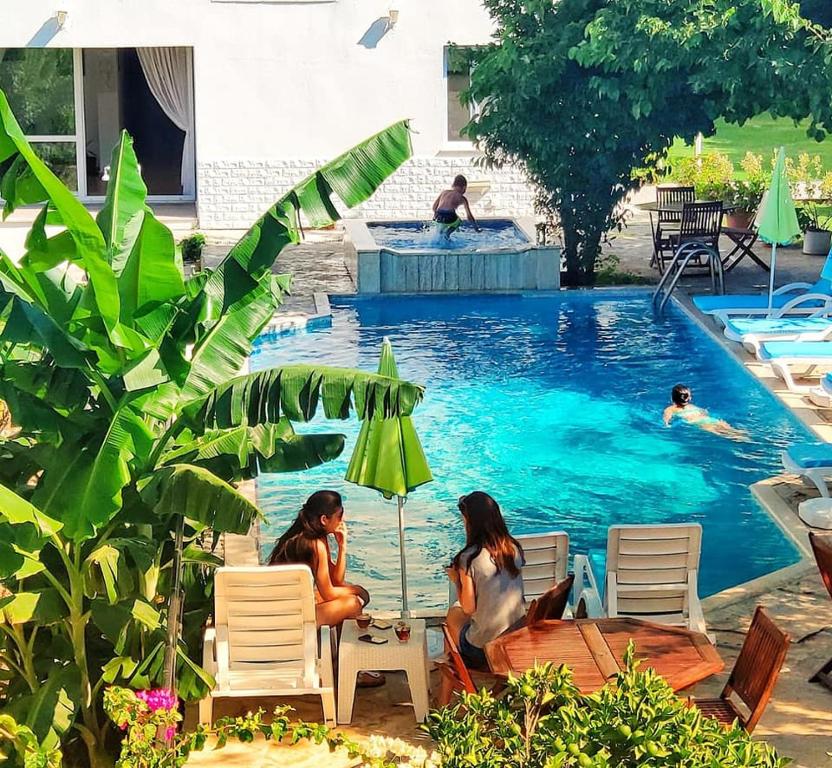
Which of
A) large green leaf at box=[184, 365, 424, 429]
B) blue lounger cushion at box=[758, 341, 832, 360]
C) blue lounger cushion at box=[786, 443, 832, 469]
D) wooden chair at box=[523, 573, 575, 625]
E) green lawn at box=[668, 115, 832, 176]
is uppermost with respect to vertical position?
green lawn at box=[668, 115, 832, 176]

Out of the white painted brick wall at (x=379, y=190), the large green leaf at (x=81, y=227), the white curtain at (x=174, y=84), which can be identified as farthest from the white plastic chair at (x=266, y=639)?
the white curtain at (x=174, y=84)

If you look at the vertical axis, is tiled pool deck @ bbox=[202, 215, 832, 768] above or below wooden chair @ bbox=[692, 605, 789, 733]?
below

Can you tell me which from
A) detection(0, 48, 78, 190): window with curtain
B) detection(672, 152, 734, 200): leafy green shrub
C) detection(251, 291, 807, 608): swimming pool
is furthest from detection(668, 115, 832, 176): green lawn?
detection(251, 291, 807, 608): swimming pool

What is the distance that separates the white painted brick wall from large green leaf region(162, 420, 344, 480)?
19.4m

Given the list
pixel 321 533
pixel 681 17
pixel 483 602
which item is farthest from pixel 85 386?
pixel 681 17

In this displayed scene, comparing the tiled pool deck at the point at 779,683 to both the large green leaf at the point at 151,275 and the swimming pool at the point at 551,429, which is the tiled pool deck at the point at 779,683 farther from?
the large green leaf at the point at 151,275

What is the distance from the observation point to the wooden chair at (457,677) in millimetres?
7332

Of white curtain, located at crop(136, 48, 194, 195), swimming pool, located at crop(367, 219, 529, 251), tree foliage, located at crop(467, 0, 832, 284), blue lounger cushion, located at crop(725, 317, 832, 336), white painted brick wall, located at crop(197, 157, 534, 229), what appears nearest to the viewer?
blue lounger cushion, located at crop(725, 317, 832, 336)

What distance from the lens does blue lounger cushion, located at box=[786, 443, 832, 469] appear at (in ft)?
37.9

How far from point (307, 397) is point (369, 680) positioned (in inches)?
94.6

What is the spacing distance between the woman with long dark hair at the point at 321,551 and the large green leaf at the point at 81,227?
1960 mm

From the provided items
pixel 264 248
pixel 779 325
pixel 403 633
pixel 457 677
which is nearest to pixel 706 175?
pixel 779 325

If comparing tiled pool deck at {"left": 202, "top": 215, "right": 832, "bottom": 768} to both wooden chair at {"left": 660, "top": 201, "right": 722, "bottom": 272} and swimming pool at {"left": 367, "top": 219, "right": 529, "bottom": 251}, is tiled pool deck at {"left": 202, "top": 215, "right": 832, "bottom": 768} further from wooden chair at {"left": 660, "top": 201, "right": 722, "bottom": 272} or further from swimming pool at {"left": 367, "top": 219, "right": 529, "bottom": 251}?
swimming pool at {"left": 367, "top": 219, "right": 529, "bottom": 251}

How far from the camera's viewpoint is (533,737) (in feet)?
15.8
